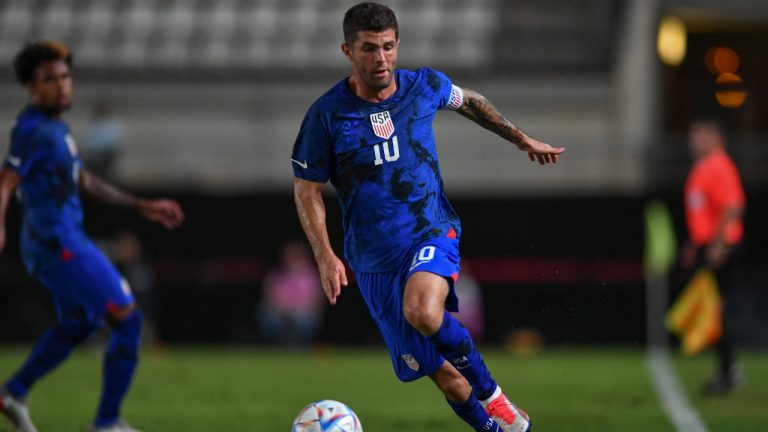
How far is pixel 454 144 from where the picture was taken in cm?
2062

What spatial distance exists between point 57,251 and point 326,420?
2.38 meters

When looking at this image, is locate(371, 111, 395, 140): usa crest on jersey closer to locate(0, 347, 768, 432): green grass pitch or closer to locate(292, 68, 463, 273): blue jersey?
locate(292, 68, 463, 273): blue jersey

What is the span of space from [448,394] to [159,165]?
14948 mm

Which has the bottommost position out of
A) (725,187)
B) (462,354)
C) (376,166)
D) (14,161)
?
(725,187)

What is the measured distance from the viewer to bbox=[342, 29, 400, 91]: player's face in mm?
6559

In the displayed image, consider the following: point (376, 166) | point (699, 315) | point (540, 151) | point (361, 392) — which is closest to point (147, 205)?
point (376, 166)

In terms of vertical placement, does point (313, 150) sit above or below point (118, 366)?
above

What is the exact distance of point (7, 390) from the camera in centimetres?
824

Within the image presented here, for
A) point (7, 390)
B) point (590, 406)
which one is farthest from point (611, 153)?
point (7, 390)

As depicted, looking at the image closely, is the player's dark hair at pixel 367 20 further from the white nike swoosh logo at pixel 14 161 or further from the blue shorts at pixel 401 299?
the white nike swoosh logo at pixel 14 161

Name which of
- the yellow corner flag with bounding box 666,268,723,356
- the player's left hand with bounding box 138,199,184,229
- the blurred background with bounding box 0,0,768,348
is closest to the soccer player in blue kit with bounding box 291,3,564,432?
the player's left hand with bounding box 138,199,184,229

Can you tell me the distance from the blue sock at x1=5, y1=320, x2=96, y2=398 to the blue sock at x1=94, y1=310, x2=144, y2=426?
194mm

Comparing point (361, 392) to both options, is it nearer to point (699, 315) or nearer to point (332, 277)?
point (699, 315)

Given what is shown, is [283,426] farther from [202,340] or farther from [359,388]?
[202,340]
